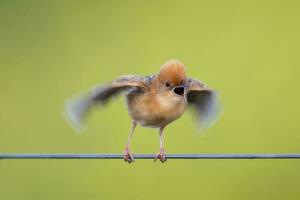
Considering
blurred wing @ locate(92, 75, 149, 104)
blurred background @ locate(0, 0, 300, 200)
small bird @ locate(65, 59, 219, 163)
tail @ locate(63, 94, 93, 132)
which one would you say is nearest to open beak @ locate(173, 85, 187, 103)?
small bird @ locate(65, 59, 219, 163)

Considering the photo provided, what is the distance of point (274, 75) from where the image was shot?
24.5 ft

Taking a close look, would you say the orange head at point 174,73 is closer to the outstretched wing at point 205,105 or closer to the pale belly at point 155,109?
the pale belly at point 155,109

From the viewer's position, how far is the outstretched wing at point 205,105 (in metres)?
5.46

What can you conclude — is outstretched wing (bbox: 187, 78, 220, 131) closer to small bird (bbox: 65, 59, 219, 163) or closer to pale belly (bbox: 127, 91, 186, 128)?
small bird (bbox: 65, 59, 219, 163)

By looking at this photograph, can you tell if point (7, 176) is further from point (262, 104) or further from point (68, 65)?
point (262, 104)

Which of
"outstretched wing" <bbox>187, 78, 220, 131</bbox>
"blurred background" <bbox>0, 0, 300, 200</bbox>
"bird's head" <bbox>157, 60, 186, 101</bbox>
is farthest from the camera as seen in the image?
"blurred background" <bbox>0, 0, 300, 200</bbox>

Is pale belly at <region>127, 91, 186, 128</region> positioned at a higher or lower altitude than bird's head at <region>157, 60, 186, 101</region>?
lower

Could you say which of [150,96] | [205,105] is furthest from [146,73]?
[150,96]

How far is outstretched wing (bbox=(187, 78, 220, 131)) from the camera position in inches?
215

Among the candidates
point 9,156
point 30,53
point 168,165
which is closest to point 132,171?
point 168,165

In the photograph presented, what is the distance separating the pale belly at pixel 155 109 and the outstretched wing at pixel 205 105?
228 millimetres

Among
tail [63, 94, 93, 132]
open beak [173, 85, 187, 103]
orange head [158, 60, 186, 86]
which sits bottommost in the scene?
tail [63, 94, 93, 132]

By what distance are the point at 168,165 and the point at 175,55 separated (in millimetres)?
941

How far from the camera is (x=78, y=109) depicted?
17.0ft
